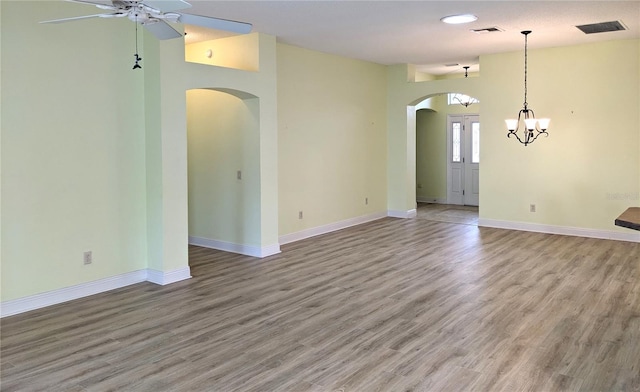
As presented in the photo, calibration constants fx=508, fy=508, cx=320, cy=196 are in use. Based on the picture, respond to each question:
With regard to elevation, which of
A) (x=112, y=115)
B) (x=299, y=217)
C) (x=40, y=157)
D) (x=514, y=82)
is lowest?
(x=299, y=217)

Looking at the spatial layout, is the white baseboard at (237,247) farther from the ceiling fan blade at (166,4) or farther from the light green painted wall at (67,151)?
the ceiling fan blade at (166,4)

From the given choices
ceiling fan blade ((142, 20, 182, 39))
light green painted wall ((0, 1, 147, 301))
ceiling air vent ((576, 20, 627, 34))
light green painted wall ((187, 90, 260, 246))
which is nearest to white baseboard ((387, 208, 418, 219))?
light green painted wall ((187, 90, 260, 246))

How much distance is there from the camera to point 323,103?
766 cm

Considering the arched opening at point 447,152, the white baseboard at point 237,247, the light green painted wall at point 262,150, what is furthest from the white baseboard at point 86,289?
the arched opening at point 447,152

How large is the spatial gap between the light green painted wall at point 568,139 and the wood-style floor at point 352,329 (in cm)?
135

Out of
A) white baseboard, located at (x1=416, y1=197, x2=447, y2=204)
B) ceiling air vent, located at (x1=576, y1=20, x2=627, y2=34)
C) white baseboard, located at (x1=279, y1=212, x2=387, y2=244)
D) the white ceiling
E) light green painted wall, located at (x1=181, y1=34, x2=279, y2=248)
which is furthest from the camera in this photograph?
white baseboard, located at (x1=416, y1=197, x2=447, y2=204)

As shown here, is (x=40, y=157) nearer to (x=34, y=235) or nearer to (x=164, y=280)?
(x=34, y=235)

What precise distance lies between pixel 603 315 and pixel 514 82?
4.53 m

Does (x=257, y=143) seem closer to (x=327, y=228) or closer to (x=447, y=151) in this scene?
(x=327, y=228)

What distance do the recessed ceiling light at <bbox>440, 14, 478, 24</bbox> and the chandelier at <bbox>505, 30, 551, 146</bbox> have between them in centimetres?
199

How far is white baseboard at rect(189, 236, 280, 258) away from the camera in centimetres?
632

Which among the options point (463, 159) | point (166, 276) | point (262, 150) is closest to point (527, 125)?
point (262, 150)

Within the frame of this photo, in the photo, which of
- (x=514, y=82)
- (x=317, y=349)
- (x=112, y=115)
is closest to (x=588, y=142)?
(x=514, y=82)

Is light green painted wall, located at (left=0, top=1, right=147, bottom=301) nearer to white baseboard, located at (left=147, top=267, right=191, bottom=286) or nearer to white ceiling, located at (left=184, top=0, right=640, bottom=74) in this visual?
white baseboard, located at (left=147, top=267, right=191, bottom=286)
